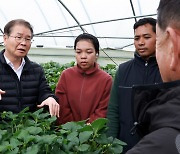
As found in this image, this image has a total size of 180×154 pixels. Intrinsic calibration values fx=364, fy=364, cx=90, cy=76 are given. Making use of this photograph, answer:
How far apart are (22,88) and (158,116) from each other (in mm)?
2121

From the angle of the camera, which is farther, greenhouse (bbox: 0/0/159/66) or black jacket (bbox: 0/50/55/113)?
greenhouse (bbox: 0/0/159/66)

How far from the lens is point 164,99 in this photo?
1.00m

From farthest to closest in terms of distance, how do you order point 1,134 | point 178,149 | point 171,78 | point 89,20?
point 89,20
point 1,134
point 171,78
point 178,149

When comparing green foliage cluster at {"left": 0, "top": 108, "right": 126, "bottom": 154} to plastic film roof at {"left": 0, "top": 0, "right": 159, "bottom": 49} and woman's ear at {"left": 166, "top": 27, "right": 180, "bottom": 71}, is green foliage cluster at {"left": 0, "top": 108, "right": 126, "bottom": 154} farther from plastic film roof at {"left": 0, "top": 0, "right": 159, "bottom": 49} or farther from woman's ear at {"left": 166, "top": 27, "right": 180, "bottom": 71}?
plastic film roof at {"left": 0, "top": 0, "right": 159, "bottom": 49}

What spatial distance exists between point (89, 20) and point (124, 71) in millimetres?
8369

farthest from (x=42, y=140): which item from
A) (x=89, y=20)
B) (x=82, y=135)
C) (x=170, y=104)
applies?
(x=89, y=20)

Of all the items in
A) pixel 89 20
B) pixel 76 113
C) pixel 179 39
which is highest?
pixel 89 20

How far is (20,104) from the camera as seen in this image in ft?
9.61

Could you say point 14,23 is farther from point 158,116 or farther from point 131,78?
point 158,116

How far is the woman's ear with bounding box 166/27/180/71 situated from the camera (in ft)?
3.28

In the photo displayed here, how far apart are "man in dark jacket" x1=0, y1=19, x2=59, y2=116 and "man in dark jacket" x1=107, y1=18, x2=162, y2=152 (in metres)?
0.49

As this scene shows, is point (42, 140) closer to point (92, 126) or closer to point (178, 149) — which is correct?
point (92, 126)

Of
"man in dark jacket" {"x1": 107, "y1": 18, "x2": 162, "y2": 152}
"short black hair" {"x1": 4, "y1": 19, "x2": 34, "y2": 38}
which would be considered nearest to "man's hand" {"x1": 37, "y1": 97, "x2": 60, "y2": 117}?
"man in dark jacket" {"x1": 107, "y1": 18, "x2": 162, "y2": 152}

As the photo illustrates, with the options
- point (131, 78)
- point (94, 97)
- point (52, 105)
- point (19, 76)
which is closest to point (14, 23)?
point (19, 76)
